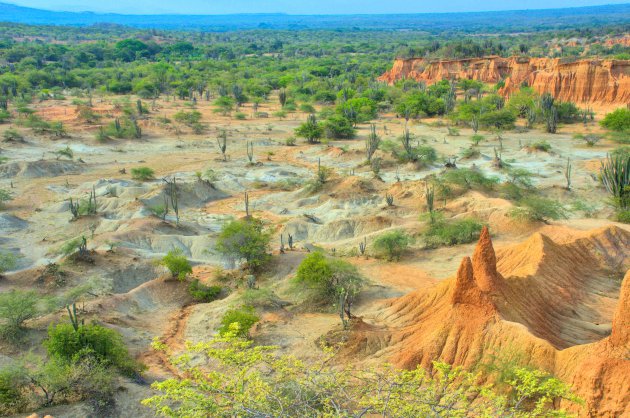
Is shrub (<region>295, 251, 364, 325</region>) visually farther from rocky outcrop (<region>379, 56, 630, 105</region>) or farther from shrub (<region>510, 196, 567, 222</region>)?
rocky outcrop (<region>379, 56, 630, 105</region>)

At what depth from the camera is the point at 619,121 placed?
42562mm

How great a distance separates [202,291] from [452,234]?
9820mm

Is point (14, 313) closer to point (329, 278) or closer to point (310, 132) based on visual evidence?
point (329, 278)

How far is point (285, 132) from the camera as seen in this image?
47.9 meters

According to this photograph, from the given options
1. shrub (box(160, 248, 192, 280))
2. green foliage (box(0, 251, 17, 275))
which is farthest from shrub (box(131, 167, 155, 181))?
shrub (box(160, 248, 192, 280))

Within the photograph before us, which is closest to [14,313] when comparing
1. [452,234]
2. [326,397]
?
[326,397]

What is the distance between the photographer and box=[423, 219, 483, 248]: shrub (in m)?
22.0

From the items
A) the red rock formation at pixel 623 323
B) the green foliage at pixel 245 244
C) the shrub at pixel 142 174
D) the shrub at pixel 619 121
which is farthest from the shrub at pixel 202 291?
the shrub at pixel 619 121

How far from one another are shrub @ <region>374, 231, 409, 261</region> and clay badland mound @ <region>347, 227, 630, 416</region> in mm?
4261

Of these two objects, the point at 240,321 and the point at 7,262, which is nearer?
the point at 240,321

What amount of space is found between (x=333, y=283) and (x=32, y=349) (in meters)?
8.41

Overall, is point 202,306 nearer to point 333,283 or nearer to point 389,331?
point 333,283

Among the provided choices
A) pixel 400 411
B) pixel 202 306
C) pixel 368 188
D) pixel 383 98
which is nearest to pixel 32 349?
pixel 202 306

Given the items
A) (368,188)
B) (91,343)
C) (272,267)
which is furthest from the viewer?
(368,188)
